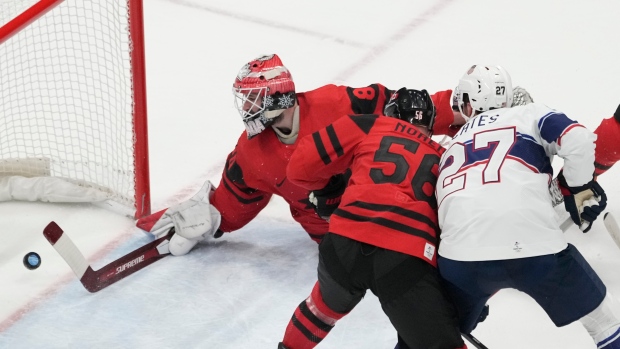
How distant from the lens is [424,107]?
10.2 ft

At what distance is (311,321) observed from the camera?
2.99 meters

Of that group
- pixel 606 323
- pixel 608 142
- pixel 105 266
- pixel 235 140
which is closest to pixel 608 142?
pixel 608 142

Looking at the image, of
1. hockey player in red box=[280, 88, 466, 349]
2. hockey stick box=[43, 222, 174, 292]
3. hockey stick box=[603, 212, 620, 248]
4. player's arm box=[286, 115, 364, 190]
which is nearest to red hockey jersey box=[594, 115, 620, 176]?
hockey stick box=[603, 212, 620, 248]

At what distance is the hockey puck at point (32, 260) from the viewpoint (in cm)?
370

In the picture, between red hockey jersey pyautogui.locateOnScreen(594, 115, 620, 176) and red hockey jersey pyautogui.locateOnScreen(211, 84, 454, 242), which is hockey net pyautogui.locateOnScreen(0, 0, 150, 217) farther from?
red hockey jersey pyautogui.locateOnScreen(594, 115, 620, 176)

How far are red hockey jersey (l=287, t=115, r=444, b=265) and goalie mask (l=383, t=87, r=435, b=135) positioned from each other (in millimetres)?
137

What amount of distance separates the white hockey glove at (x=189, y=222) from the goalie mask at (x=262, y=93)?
1.61 ft

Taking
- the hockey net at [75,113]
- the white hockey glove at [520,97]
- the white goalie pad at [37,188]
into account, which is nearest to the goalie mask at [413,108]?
the white hockey glove at [520,97]

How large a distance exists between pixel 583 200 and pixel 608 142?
55cm

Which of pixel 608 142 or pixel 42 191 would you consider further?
pixel 42 191

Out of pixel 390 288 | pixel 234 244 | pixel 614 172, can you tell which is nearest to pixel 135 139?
pixel 234 244

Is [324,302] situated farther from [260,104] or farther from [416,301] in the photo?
[260,104]

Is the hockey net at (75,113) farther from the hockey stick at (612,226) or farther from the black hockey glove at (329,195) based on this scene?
the hockey stick at (612,226)

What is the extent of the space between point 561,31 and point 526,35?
0.20 meters
